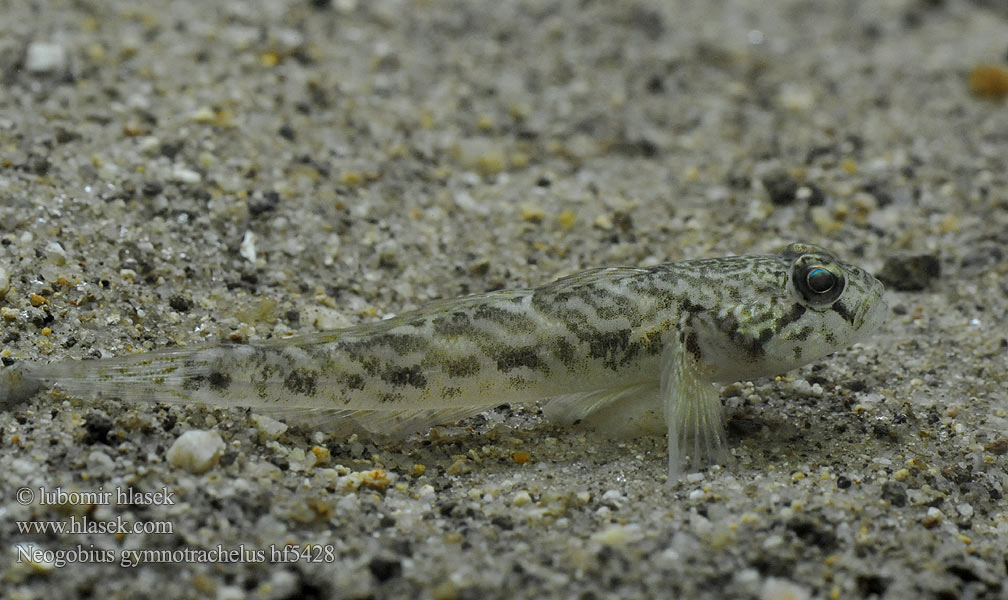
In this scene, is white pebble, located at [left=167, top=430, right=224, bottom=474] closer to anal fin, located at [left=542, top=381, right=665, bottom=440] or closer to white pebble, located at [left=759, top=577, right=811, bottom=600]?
anal fin, located at [left=542, top=381, right=665, bottom=440]

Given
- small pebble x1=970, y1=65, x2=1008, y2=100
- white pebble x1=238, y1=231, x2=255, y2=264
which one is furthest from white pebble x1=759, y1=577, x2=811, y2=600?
small pebble x1=970, y1=65, x2=1008, y2=100

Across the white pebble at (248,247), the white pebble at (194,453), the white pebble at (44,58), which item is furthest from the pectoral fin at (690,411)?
the white pebble at (44,58)

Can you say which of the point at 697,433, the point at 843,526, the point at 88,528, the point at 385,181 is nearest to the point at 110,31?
the point at 385,181

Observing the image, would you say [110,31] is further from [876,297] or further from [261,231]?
[876,297]

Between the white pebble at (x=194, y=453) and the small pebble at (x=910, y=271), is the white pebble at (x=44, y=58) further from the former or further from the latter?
the small pebble at (x=910, y=271)

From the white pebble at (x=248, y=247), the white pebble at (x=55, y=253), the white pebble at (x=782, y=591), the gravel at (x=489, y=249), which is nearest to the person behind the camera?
the white pebble at (x=782, y=591)

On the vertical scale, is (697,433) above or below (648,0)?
below

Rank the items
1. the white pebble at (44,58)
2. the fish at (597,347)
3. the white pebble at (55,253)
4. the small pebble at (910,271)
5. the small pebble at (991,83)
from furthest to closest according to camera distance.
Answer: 1. the small pebble at (991,83)
2. the white pebble at (44,58)
3. the small pebble at (910,271)
4. the white pebble at (55,253)
5. the fish at (597,347)
